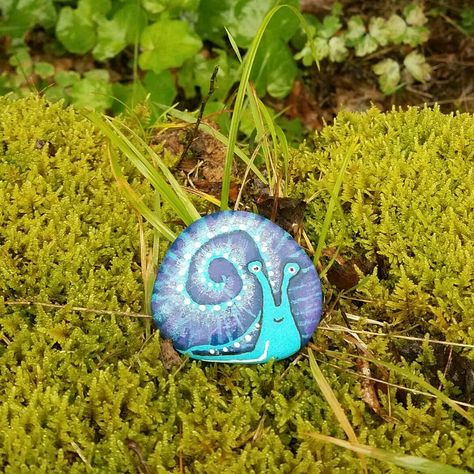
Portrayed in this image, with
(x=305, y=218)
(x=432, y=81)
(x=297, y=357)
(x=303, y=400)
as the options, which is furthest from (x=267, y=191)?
(x=432, y=81)

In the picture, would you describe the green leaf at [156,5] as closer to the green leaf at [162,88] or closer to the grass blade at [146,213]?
the green leaf at [162,88]

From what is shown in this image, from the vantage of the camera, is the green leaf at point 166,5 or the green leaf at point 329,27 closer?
the green leaf at point 166,5

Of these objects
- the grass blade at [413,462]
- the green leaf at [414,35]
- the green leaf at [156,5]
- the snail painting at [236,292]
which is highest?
A: the green leaf at [156,5]

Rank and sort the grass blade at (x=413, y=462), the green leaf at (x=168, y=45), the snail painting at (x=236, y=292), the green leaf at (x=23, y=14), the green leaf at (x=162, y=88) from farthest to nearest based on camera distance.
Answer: the green leaf at (x=23, y=14) → the green leaf at (x=162, y=88) → the green leaf at (x=168, y=45) → the snail painting at (x=236, y=292) → the grass blade at (x=413, y=462)

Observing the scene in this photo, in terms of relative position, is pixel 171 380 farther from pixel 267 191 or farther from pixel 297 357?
pixel 267 191

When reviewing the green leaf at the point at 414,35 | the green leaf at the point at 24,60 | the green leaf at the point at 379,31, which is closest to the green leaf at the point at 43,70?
the green leaf at the point at 24,60

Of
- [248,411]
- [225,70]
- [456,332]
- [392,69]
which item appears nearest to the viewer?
[248,411]

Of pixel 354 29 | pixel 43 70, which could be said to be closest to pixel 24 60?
pixel 43 70

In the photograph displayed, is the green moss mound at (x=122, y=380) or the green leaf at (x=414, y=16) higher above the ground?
the green leaf at (x=414, y=16)
